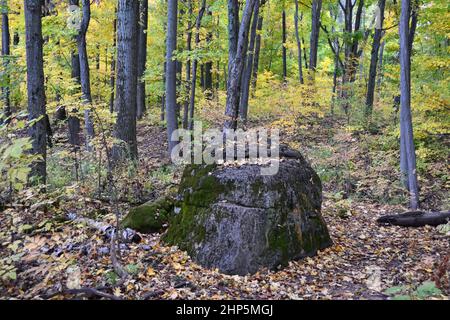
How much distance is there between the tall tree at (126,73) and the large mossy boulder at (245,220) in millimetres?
3427

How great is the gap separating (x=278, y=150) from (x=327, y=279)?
7.68 feet

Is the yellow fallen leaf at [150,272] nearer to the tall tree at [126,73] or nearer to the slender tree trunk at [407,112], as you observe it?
the tall tree at [126,73]

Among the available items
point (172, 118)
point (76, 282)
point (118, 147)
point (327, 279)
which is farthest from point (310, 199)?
point (172, 118)

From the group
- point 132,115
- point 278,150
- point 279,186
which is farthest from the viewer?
point 132,115

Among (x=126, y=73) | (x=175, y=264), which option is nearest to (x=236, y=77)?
(x=126, y=73)

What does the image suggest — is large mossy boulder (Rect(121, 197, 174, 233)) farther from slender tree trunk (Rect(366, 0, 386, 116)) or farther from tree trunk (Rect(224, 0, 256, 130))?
slender tree trunk (Rect(366, 0, 386, 116))

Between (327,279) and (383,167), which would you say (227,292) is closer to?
(327,279)

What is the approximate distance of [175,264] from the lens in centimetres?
491

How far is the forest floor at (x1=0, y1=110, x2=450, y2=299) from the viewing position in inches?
160

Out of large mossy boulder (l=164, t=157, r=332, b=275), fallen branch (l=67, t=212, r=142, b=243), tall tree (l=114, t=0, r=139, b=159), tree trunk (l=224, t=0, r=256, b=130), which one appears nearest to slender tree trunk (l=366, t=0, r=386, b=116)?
tree trunk (l=224, t=0, r=256, b=130)

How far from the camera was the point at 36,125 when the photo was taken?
6.85m

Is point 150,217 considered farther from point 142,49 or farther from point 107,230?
point 142,49

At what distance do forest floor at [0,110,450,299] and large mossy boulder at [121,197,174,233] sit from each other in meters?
0.19

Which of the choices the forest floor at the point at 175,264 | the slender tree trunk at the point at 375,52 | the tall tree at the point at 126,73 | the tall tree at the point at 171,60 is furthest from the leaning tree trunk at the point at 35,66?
the slender tree trunk at the point at 375,52
